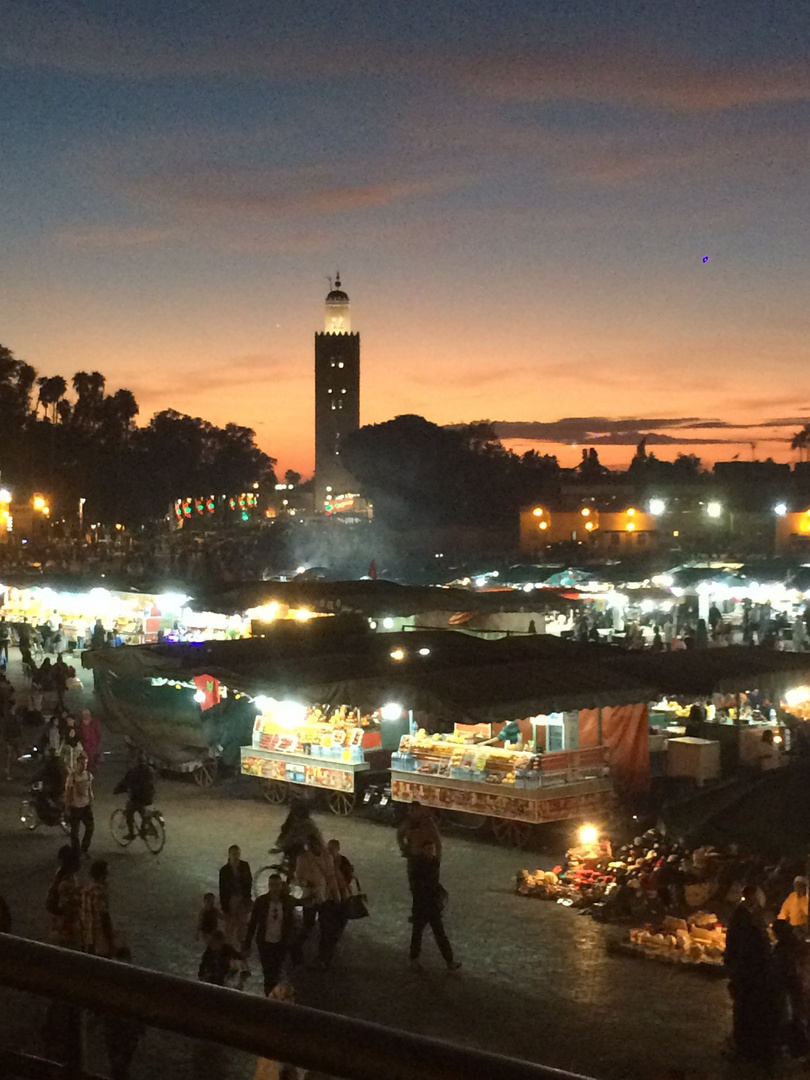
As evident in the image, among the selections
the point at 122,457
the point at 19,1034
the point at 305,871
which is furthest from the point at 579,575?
the point at 122,457

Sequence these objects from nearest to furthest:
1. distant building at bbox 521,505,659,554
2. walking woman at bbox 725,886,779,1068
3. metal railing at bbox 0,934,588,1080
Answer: metal railing at bbox 0,934,588,1080
walking woman at bbox 725,886,779,1068
distant building at bbox 521,505,659,554

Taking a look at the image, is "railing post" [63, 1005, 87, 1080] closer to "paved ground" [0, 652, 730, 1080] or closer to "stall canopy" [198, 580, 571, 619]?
"paved ground" [0, 652, 730, 1080]

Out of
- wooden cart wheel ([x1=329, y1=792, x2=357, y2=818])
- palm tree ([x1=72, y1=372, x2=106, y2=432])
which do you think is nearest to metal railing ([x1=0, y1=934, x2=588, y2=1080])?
wooden cart wheel ([x1=329, y1=792, x2=357, y2=818])

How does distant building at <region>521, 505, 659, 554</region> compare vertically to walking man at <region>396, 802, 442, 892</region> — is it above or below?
above

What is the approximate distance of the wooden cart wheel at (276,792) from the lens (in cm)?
1783

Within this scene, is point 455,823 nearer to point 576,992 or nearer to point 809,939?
point 576,992

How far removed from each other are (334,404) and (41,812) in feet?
474

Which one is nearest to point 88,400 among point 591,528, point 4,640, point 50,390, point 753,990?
point 50,390

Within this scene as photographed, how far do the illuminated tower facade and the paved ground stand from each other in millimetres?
141209

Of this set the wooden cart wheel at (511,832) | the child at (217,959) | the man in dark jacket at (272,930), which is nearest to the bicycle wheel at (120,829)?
the wooden cart wheel at (511,832)

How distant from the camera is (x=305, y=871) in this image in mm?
11312

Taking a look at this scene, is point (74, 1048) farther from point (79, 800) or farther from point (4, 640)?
point (4, 640)

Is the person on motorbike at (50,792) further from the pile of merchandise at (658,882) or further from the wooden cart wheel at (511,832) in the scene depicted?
the pile of merchandise at (658,882)

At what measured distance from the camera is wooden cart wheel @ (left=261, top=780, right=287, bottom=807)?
1783cm
